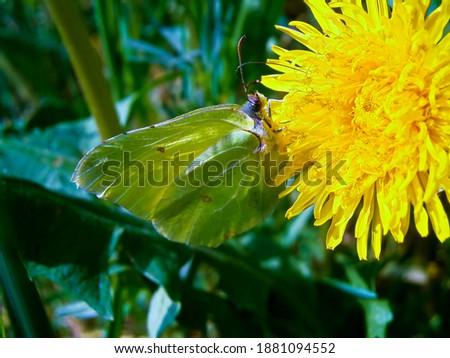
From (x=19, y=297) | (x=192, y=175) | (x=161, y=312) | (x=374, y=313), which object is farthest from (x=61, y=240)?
(x=374, y=313)

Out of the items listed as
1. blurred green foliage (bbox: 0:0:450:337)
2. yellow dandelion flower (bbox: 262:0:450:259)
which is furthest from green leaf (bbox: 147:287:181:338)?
yellow dandelion flower (bbox: 262:0:450:259)

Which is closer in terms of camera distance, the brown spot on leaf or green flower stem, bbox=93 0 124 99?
the brown spot on leaf

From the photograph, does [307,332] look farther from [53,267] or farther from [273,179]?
[53,267]

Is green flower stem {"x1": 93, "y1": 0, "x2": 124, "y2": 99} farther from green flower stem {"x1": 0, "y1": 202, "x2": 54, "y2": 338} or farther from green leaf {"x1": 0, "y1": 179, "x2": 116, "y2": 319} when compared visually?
green flower stem {"x1": 0, "y1": 202, "x2": 54, "y2": 338}

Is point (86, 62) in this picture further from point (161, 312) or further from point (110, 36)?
point (161, 312)

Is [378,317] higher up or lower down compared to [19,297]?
lower down

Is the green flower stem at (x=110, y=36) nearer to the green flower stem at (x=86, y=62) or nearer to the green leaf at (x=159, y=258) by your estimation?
the green flower stem at (x=86, y=62)

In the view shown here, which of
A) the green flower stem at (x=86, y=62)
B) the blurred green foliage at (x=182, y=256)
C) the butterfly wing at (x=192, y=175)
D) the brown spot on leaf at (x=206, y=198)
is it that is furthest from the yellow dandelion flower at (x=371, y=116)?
the green flower stem at (x=86, y=62)
